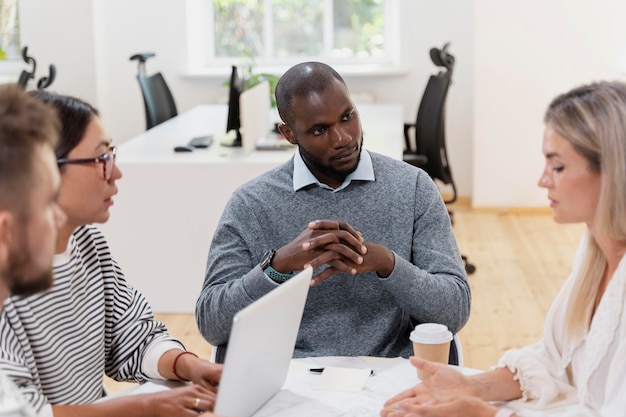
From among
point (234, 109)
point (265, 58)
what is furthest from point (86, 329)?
point (265, 58)

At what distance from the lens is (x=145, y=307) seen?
79.2 inches

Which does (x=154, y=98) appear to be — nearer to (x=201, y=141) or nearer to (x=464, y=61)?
(x=201, y=141)

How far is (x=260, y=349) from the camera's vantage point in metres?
1.50

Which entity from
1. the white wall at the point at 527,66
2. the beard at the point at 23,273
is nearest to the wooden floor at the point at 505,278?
the white wall at the point at 527,66

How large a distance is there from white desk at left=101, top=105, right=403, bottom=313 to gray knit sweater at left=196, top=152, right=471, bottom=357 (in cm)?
183

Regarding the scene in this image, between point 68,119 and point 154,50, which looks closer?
point 68,119

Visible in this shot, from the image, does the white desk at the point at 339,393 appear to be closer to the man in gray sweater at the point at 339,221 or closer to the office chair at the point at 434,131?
the man in gray sweater at the point at 339,221

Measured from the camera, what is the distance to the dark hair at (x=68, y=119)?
1.75 metres

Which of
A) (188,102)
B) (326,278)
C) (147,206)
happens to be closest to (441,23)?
(188,102)

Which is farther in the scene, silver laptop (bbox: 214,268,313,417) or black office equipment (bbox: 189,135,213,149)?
black office equipment (bbox: 189,135,213,149)

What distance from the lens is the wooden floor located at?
3.89 m

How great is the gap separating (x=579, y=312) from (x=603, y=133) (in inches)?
13.4

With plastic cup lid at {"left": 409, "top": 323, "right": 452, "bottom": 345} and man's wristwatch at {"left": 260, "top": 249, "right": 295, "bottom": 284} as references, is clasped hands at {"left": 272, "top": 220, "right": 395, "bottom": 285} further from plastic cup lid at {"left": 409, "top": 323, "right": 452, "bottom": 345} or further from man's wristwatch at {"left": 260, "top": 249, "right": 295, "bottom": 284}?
plastic cup lid at {"left": 409, "top": 323, "right": 452, "bottom": 345}

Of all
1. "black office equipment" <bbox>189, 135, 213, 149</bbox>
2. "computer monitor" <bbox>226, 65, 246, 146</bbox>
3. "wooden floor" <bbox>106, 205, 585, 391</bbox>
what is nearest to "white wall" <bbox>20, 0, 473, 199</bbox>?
"wooden floor" <bbox>106, 205, 585, 391</bbox>
